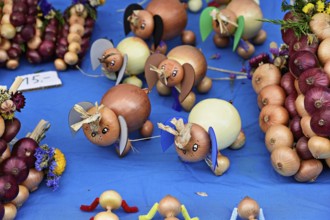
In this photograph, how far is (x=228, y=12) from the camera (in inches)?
87.0

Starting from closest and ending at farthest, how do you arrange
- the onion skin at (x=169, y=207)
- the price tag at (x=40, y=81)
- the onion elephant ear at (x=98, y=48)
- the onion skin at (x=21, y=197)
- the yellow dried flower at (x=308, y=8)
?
the onion skin at (x=169, y=207), the onion skin at (x=21, y=197), the yellow dried flower at (x=308, y=8), the onion elephant ear at (x=98, y=48), the price tag at (x=40, y=81)

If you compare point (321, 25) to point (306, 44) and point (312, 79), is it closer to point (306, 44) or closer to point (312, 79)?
point (306, 44)

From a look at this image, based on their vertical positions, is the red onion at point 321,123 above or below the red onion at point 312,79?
below

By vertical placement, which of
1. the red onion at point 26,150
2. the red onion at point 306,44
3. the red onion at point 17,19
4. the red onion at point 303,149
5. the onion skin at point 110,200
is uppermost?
the red onion at point 306,44

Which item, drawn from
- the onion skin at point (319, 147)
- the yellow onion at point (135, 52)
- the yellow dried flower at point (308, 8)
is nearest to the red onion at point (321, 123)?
the onion skin at point (319, 147)

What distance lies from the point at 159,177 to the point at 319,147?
486 millimetres

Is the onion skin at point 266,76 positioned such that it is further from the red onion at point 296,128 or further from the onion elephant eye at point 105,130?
the onion elephant eye at point 105,130

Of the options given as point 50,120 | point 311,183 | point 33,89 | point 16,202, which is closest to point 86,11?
point 33,89

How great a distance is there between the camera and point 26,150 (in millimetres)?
1690

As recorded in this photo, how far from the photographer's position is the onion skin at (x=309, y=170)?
1.70 m

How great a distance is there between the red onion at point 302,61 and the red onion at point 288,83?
0.31 ft

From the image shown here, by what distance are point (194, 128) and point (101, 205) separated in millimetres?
341

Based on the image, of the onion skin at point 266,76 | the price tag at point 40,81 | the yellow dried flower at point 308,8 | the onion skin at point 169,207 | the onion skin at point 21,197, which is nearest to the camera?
the onion skin at point 169,207

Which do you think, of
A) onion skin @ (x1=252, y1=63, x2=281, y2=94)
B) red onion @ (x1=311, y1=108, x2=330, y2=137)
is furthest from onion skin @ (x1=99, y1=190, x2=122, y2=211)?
onion skin @ (x1=252, y1=63, x2=281, y2=94)
